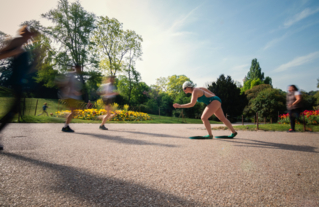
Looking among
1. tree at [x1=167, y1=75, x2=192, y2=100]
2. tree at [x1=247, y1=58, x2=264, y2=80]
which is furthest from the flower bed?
tree at [x1=247, y1=58, x2=264, y2=80]

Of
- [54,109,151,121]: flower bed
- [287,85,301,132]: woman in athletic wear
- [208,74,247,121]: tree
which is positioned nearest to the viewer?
[287,85,301,132]: woman in athletic wear

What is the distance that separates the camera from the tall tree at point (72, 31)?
77.9ft

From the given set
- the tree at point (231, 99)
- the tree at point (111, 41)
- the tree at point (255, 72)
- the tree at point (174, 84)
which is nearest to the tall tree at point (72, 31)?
the tree at point (111, 41)

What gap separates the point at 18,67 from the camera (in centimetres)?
296

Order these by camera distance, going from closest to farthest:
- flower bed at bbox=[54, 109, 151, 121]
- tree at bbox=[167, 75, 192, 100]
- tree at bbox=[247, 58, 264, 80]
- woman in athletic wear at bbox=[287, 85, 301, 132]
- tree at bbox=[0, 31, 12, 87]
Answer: tree at bbox=[0, 31, 12, 87], woman in athletic wear at bbox=[287, 85, 301, 132], flower bed at bbox=[54, 109, 151, 121], tree at bbox=[167, 75, 192, 100], tree at bbox=[247, 58, 264, 80]

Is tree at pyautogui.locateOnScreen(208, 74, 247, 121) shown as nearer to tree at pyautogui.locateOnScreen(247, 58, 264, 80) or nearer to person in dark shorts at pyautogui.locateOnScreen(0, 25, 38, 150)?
person in dark shorts at pyautogui.locateOnScreen(0, 25, 38, 150)

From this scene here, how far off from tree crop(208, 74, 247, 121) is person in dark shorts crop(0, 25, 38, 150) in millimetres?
22343

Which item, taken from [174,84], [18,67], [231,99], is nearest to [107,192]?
[18,67]

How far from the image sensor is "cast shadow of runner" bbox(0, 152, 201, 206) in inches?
58.3

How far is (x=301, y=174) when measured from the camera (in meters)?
2.24

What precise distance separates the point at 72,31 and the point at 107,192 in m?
28.7

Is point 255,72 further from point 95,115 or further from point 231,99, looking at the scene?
point 95,115

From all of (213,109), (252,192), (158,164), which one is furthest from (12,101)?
(213,109)

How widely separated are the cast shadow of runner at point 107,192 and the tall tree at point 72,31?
25235 mm
